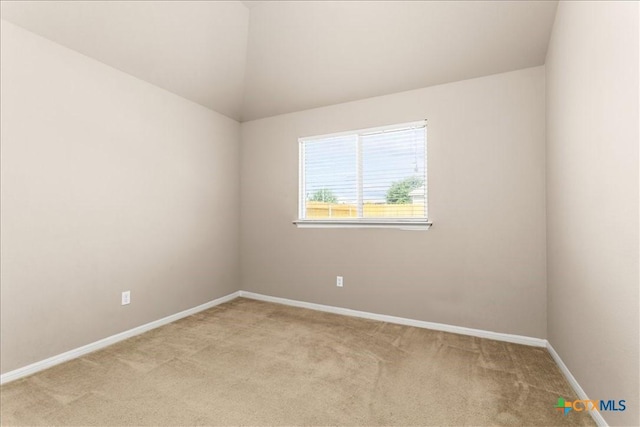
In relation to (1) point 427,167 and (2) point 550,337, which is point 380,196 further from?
(2) point 550,337

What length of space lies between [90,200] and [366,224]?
2.62 m

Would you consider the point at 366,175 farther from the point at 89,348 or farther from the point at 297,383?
the point at 89,348

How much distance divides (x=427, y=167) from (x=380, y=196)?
0.59 m

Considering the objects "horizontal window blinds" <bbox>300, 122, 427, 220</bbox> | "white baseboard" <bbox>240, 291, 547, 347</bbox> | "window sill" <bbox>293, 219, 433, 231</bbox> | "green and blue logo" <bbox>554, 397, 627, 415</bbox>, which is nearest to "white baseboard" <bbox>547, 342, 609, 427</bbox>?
"green and blue logo" <bbox>554, 397, 627, 415</bbox>

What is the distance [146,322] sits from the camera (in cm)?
301

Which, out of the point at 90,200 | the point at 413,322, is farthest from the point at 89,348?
the point at 413,322

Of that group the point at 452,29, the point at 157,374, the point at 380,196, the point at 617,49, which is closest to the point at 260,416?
the point at 157,374

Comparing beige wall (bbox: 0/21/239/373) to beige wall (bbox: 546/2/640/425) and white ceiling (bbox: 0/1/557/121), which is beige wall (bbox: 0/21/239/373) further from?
beige wall (bbox: 546/2/640/425)

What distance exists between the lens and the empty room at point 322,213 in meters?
1.72

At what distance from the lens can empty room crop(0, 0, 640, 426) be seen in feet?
5.66

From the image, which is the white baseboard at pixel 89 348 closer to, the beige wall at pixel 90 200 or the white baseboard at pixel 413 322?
the beige wall at pixel 90 200

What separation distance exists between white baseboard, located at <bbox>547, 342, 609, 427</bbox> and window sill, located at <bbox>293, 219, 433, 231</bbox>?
4.62 feet

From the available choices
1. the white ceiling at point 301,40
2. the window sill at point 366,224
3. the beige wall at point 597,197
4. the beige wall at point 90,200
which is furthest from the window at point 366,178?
the beige wall at point 90,200

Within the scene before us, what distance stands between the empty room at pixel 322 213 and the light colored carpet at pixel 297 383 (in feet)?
0.06
